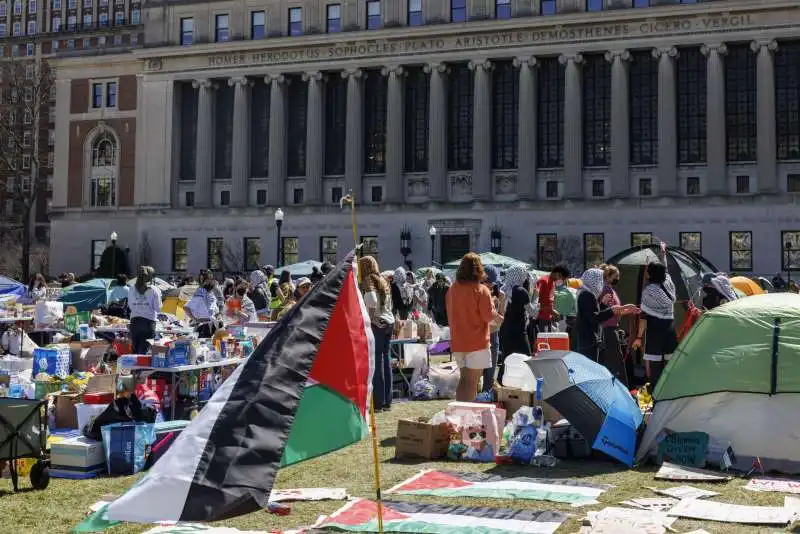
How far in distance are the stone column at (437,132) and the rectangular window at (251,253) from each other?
12.0 meters

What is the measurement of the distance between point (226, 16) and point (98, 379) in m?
50.5

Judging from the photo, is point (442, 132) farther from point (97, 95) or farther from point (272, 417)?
point (272, 417)

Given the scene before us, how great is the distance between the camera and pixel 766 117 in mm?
47656

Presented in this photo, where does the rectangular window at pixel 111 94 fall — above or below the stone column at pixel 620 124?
above

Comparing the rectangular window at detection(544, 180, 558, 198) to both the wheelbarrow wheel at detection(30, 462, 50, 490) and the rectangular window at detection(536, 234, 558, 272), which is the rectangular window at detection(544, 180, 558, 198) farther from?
the wheelbarrow wheel at detection(30, 462, 50, 490)

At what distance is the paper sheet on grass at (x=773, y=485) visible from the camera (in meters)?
8.92

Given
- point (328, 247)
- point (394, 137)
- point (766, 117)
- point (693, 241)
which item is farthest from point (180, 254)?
point (766, 117)

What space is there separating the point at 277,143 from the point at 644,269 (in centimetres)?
3747

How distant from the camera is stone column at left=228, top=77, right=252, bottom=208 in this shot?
56.8 meters

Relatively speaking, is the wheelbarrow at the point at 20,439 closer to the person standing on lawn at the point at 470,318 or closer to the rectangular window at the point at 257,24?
the person standing on lawn at the point at 470,318

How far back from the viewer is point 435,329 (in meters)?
20.1

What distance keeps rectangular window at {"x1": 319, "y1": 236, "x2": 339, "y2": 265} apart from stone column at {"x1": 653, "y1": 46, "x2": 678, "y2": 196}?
19.5 metres

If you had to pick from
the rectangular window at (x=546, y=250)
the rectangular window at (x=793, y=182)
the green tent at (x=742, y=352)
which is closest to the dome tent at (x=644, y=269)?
the green tent at (x=742, y=352)

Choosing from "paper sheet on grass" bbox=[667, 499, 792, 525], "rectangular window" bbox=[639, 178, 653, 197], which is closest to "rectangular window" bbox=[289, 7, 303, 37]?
"rectangular window" bbox=[639, 178, 653, 197]
